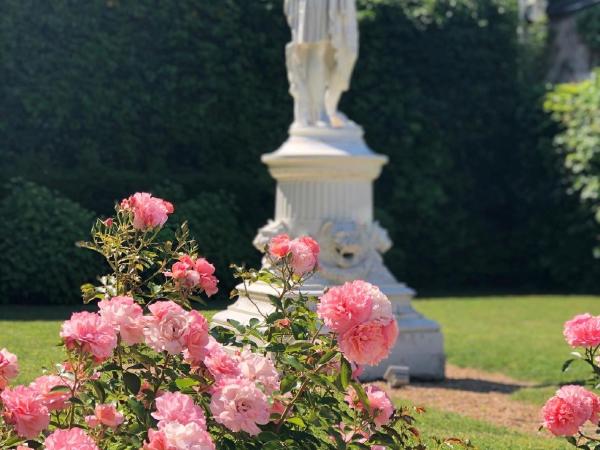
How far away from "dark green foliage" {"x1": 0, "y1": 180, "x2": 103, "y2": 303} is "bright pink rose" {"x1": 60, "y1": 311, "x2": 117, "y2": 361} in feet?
23.2

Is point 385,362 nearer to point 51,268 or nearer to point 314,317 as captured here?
point 51,268

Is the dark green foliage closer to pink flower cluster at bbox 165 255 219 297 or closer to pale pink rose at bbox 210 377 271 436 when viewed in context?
pink flower cluster at bbox 165 255 219 297

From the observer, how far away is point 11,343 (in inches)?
217

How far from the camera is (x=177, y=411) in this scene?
9.08 feet

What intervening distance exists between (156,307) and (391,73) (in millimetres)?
11959

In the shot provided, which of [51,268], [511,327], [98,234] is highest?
[98,234]

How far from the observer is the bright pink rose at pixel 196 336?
10.1ft

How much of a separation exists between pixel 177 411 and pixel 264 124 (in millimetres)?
Result: 11248

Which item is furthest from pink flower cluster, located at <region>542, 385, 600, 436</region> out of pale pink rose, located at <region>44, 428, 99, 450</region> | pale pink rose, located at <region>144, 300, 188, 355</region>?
pale pink rose, located at <region>44, 428, 99, 450</region>

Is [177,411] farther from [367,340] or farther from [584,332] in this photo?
[584,332]

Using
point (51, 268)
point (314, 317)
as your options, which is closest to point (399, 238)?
point (51, 268)

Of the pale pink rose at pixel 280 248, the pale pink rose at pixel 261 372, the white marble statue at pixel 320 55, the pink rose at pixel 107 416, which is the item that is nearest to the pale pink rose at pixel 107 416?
the pink rose at pixel 107 416

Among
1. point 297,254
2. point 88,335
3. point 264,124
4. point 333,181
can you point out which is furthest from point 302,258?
point 264,124

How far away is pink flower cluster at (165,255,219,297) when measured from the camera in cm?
339
